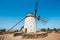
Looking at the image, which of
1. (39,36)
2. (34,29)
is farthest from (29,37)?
(34,29)

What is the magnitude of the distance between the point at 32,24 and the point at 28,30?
134 centimetres

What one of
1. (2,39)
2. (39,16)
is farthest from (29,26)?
(2,39)

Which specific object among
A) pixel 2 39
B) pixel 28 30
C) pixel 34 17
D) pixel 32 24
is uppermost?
pixel 34 17

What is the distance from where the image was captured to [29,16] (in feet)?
55.4

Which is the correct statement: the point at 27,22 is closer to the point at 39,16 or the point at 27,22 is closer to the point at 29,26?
the point at 29,26

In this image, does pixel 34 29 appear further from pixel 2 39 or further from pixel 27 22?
pixel 2 39

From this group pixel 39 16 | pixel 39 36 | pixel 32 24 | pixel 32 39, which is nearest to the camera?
pixel 32 39

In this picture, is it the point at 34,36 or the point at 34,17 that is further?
the point at 34,17

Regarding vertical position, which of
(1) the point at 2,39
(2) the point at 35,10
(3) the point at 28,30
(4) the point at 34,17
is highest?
(2) the point at 35,10

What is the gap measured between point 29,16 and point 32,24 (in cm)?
175

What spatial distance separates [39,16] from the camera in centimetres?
1794

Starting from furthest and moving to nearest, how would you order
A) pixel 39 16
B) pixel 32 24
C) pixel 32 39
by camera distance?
pixel 39 16 < pixel 32 24 < pixel 32 39

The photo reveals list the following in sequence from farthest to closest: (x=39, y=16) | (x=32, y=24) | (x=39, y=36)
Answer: (x=39, y=16)
(x=32, y=24)
(x=39, y=36)

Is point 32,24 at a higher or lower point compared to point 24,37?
higher
